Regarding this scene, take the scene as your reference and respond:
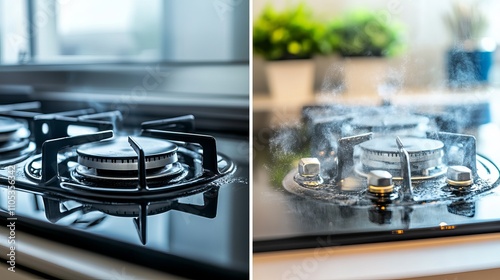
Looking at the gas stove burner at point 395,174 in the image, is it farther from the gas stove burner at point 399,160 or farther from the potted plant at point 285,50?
the potted plant at point 285,50

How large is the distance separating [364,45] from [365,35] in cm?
3

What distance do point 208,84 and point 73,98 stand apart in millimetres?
248

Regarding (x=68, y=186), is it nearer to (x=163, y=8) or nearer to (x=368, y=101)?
(x=163, y=8)

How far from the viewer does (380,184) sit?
43 cm

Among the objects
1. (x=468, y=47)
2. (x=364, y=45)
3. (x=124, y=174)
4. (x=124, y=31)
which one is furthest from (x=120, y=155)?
(x=468, y=47)

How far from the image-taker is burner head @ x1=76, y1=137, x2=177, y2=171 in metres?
0.46

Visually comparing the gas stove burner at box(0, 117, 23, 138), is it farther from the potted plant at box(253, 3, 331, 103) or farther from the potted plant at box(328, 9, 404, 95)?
the potted plant at box(328, 9, 404, 95)

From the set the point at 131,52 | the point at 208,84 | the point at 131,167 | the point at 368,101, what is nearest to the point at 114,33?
the point at 131,52

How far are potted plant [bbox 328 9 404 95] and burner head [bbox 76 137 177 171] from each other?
2.88 ft

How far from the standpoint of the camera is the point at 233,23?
85cm

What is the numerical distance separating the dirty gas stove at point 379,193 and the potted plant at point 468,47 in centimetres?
76

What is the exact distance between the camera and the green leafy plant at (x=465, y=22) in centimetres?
137

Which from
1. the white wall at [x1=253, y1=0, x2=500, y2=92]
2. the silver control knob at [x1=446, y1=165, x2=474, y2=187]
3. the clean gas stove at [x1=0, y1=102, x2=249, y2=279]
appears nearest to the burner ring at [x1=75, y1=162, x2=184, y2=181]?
the clean gas stove at [x1=0, y1=102, x2=249, y2=279]

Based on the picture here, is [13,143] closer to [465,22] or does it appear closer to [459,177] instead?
[459,177]
